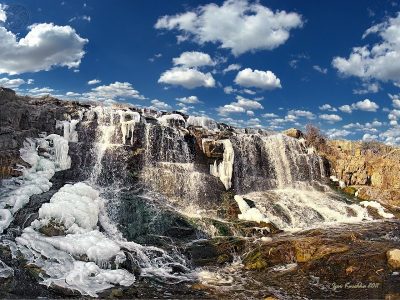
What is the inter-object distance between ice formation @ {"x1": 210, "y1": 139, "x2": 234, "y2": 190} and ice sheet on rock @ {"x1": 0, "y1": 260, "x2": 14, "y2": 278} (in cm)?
1703

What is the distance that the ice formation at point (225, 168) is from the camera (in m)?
29.6

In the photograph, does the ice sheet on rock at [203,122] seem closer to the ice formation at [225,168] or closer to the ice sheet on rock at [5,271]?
the ice formation at [225,168]

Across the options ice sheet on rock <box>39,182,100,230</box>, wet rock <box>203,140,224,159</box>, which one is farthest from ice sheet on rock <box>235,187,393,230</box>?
ice sheet on rock <box>39,182,100,230</box>

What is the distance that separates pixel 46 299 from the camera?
13.5m

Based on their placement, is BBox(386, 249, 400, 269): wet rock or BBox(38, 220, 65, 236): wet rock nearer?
BBox(386, 249, 400, 269): wet rock

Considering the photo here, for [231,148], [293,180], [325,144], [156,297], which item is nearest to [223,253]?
[156,297]

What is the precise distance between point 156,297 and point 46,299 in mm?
3614

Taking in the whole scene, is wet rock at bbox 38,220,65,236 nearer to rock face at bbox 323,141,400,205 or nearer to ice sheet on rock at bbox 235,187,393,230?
ice sheet on rock at bbox 235,187,393,230

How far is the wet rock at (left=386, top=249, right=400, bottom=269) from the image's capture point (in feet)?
53.9

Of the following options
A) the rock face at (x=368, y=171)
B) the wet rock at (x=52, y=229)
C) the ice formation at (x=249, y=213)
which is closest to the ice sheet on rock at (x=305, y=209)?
the ice formation at (x=249, y=213)

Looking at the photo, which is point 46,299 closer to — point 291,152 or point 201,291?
point 201,291

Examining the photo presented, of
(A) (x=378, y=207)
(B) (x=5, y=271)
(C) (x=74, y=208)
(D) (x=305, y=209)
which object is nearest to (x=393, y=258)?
(D) (x=305, y=209)

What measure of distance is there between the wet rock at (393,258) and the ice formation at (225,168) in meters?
13.6

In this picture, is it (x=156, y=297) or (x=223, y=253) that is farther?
(x=223, y=253)
